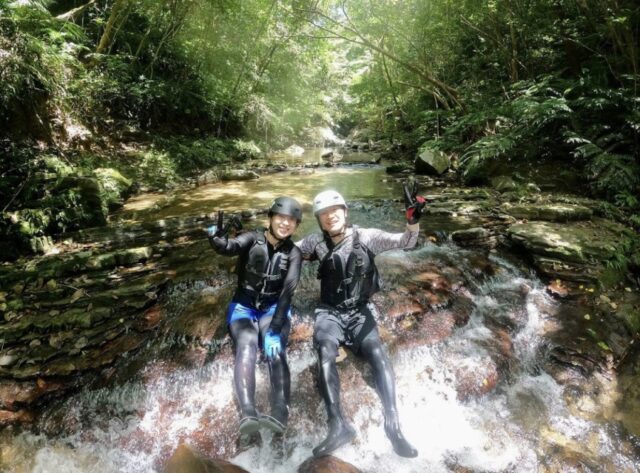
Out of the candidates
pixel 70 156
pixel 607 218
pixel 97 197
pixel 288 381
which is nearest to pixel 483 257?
pixel 607 218

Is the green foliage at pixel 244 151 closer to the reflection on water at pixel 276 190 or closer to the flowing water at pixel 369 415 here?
the reflection on water at pixel 276 190

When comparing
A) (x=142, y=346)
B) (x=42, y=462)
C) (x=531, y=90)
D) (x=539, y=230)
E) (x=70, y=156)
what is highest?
(x=531, y=90)

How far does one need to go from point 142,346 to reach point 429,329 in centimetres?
349

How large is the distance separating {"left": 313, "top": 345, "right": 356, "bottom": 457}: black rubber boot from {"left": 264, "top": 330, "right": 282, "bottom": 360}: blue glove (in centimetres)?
43

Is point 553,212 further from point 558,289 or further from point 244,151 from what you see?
point 244,151

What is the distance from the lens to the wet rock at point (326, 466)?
266cm

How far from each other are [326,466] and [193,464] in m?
1.06

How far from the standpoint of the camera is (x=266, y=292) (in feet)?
12.0

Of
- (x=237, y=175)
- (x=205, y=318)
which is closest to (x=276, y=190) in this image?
(x=237, y=175)

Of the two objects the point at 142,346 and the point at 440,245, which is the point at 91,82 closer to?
the point at 142,346

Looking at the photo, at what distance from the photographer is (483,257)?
571 centimetres

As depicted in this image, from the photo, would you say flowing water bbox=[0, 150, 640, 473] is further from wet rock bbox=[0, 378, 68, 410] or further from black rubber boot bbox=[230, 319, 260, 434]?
black rubber boot bbox=[230, 319, 260, 434]

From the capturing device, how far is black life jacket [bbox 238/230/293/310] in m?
3.56

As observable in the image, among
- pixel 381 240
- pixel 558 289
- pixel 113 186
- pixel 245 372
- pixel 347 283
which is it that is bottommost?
pixel 558 289
